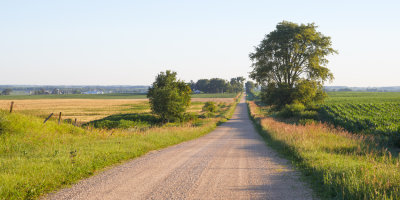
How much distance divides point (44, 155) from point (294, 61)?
134ft

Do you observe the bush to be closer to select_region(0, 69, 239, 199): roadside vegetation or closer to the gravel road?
select_region(0, 69, 239, 199): roadside vegetation

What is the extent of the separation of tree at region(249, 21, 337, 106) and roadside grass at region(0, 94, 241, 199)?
1175 inches

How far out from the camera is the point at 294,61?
4534 cm

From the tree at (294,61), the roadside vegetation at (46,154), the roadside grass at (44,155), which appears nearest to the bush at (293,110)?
the tree at (294,61)

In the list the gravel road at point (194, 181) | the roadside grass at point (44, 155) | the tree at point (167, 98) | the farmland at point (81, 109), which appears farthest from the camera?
the farmland at point (81, 109)

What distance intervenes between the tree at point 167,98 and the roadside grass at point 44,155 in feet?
64.7

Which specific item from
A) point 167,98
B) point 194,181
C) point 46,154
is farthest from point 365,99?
point 46,154

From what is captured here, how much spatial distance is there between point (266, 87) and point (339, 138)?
33.3 metres

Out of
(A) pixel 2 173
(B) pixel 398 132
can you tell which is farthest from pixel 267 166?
(B) pixel 398 132

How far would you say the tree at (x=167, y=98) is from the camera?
3991 cm

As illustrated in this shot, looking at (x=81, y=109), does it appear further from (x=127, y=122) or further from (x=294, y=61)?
(x=294, y=61)

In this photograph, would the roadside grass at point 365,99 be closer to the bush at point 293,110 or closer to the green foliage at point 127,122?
the bush at point 293,110

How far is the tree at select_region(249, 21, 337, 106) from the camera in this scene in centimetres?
4381

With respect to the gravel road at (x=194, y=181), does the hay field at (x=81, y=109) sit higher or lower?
lower
